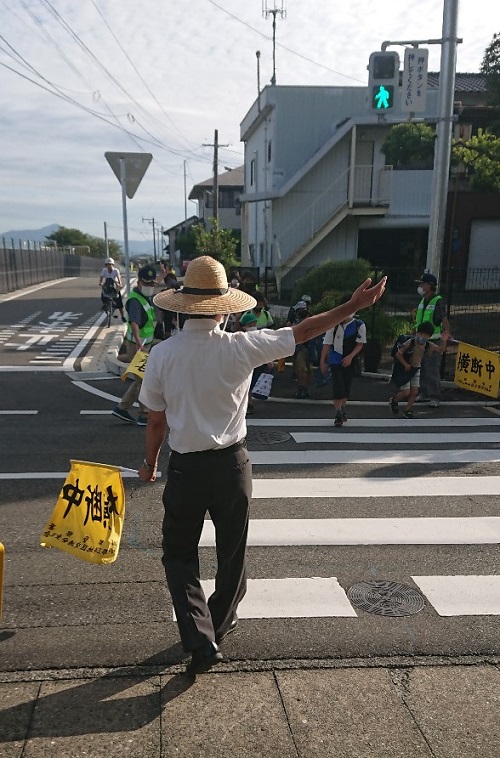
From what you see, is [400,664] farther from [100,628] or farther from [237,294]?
[237,294]

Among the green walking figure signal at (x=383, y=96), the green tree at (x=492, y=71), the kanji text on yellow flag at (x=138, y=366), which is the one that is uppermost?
the green tree at (x=492, y=71)

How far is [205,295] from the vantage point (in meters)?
3.22

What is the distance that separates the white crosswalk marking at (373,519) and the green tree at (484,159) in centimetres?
927

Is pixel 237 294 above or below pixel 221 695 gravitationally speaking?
above

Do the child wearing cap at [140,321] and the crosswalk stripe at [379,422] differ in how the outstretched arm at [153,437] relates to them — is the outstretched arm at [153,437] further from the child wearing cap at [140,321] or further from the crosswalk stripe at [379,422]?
the crosswalk stripe at [379,422]

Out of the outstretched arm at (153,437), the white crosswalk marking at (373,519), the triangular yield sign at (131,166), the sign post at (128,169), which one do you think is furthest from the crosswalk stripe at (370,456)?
the triangular yield sign at (131,166)

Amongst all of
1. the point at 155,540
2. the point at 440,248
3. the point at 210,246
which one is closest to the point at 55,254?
the point at 210,246

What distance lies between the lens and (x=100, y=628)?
373cm

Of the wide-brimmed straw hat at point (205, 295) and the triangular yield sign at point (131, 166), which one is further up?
the triangular yield sign at point (131, 166)

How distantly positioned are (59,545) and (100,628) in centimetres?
54

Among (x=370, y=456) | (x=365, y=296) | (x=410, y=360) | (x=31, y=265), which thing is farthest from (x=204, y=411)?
(x=31, y=265)

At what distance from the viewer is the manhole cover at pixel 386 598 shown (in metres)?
4.00

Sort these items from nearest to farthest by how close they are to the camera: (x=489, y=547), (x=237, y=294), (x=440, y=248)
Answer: (x=237, y=294), (x=489, y=547), (x=440, y=248)

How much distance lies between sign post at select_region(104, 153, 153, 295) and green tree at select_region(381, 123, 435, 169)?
12.4 meters
